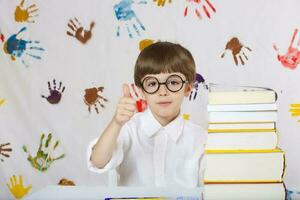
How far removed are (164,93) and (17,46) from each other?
90 cm

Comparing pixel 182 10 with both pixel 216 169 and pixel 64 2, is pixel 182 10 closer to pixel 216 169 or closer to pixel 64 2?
pixel 64 2

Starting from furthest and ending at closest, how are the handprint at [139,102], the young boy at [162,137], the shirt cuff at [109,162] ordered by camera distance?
1. the handprint at [139,102]
2. the young boy at [162,137]
3. the shirt cuff at [109,162]

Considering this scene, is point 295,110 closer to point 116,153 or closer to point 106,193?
point 116,153

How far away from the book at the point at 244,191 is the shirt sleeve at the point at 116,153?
412 mm

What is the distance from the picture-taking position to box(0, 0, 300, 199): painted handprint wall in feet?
5.23

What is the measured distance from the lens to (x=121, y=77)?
165cm

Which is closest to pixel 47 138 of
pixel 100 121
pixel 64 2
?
pixel 100 121

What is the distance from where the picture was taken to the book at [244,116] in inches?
25.1

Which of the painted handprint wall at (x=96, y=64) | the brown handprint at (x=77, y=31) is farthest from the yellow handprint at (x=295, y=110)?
the brown handprint at (x=77, y=31)

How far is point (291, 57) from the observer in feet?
5.21

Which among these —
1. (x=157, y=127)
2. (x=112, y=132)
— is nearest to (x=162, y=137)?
(x=157, y=127)

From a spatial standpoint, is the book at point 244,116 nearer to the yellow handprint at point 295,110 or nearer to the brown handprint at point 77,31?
the yellow handprint at point 295,110

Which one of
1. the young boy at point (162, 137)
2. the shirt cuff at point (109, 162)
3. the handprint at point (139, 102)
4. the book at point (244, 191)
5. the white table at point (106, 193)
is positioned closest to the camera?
the book at point (244, 191)

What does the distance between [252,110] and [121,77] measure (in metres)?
1.04
